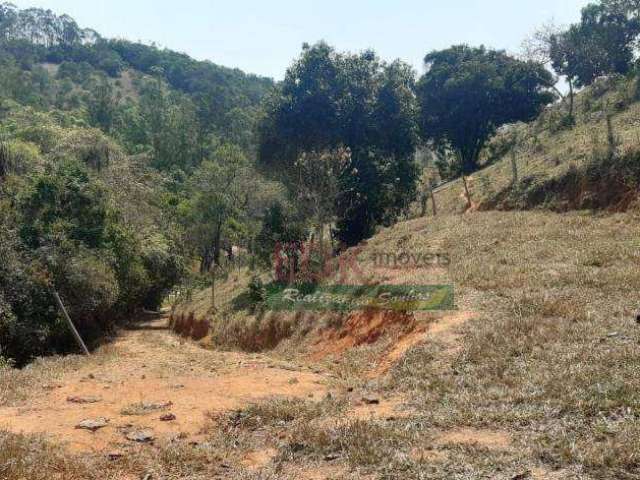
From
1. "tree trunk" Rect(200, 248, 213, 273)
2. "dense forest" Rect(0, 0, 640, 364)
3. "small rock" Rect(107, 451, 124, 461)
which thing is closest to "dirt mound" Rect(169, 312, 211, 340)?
"dense forest" Rect(0, 0, 640, 364)

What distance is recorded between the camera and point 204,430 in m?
8.24

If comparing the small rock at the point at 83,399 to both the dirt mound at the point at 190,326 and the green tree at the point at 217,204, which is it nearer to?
the dirt mound at the point at 190,326

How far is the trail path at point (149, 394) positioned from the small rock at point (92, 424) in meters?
0.08

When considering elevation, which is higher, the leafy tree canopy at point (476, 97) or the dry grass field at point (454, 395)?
the leafy tree canopy at point (476, 97)

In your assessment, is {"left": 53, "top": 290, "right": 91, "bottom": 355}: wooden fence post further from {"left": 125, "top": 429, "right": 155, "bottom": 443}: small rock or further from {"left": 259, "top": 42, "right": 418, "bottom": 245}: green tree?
{"left": 125, "top": 429, "right": 155, "bottom": 443}: small rock

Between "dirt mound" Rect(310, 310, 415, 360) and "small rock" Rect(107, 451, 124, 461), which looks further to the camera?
"dirt mound" Rect(310, 310, 415, 360)

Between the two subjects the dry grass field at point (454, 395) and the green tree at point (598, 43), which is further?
the green tree at point (598, 43)

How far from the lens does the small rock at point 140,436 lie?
7660mm

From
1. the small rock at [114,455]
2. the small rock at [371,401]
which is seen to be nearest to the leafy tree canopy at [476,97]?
the small rock at [371,401]

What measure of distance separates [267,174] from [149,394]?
18.7 metres

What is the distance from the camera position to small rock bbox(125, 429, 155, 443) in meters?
7.66

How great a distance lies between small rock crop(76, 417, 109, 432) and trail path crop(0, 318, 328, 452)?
0.08m

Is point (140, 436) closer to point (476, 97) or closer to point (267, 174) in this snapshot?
point (267, 174)

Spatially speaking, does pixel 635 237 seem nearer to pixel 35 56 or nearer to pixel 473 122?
pixel 473 122
